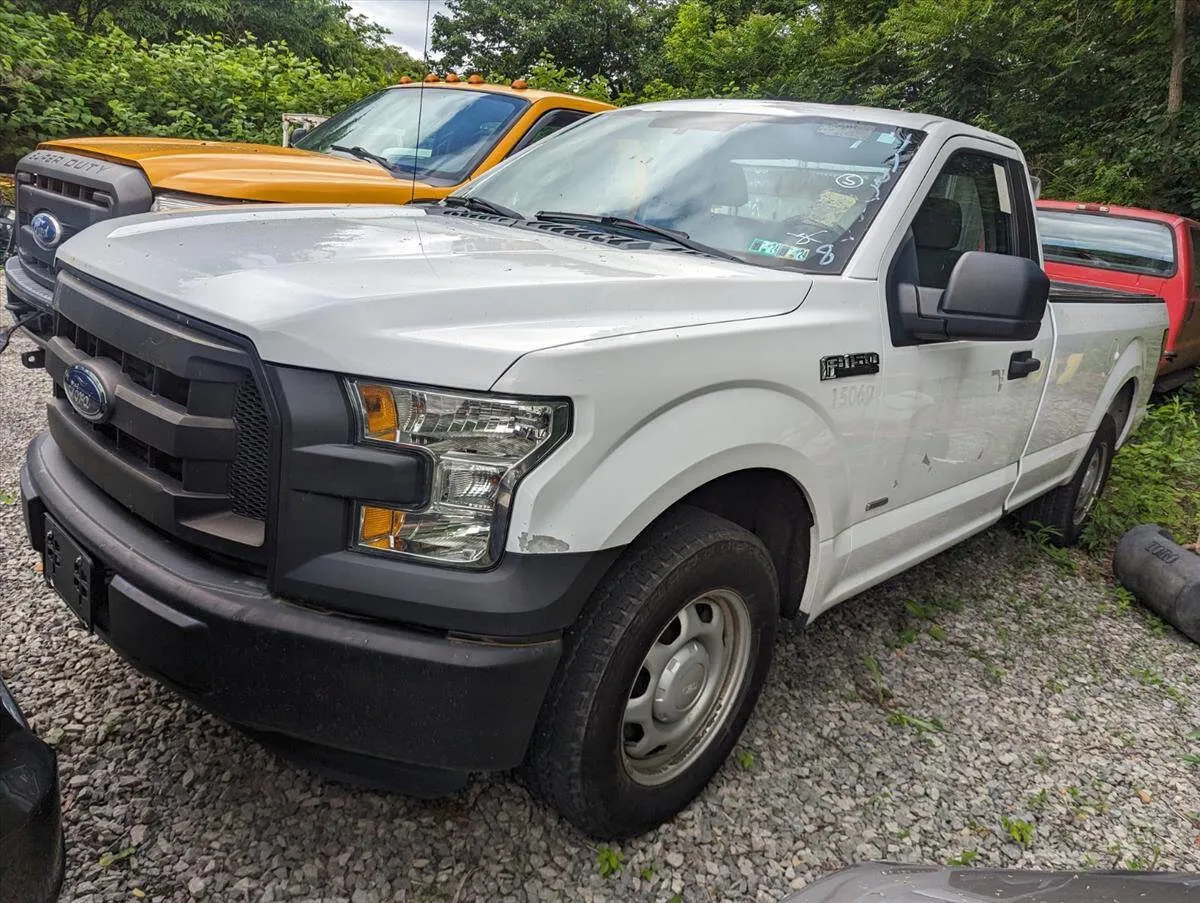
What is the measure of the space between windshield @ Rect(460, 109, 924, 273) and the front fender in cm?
55

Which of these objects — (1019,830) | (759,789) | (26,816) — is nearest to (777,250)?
(759,789)

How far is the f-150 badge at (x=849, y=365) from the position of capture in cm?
238

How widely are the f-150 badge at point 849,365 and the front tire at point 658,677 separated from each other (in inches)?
19.5

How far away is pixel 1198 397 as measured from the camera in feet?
27.9

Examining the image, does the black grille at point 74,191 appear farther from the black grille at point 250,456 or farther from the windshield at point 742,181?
the black grille at point 250,456

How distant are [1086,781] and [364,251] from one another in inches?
105

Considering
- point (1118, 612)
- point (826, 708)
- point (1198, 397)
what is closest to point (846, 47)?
point (1198, 397)

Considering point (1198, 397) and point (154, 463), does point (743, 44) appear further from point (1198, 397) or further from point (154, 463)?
point (154, 463)

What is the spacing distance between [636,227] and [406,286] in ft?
3.69

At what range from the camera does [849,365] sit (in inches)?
96.4

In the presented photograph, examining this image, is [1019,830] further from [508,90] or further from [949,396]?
[508,90]

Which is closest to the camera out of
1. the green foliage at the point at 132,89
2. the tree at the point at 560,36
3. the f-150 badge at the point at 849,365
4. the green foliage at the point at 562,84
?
the f-150 badge at the point at 849,365

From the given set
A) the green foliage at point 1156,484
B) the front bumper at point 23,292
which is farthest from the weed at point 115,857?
the green foliage at point 1156,484

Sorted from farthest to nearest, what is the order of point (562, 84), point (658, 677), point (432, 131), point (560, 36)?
point (560, 36), point (562, 84), point (432, 131), point (658, 677)
